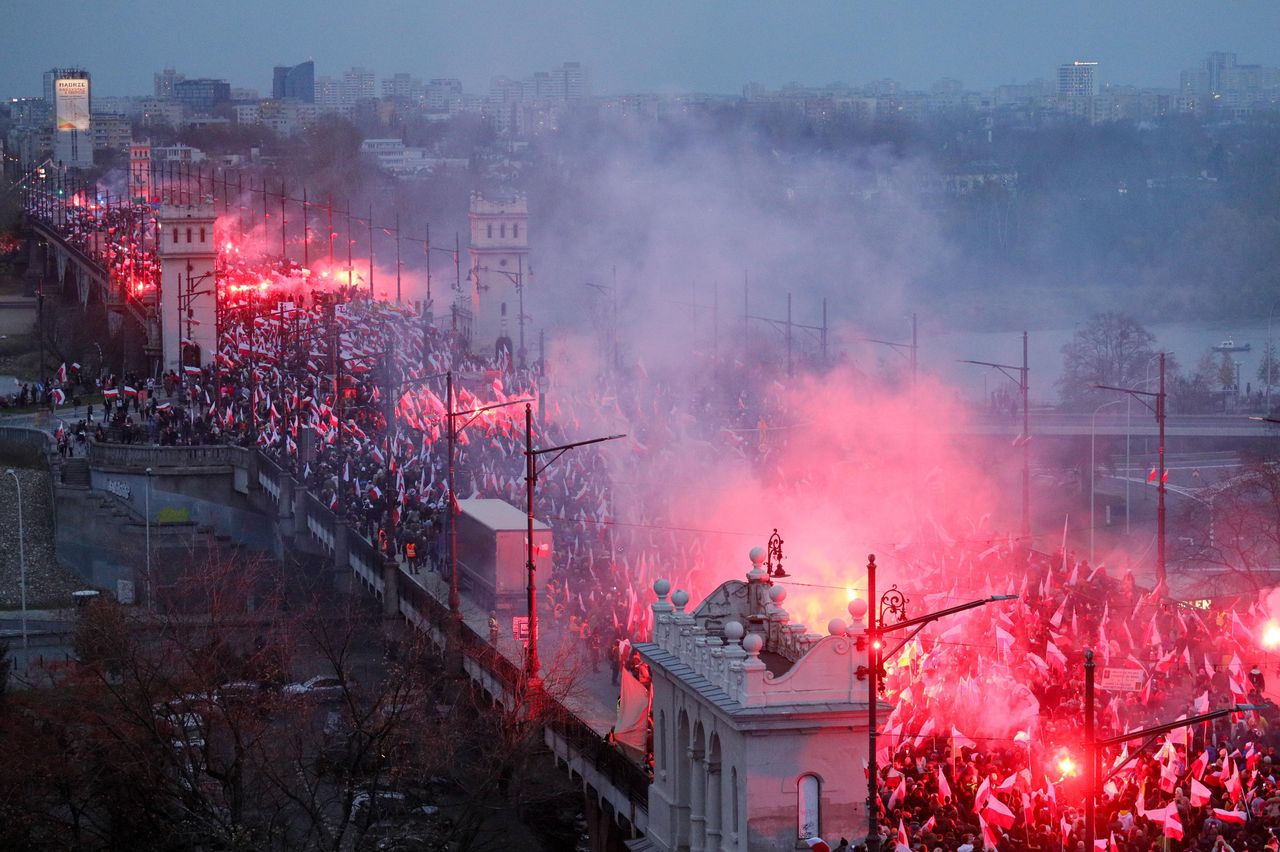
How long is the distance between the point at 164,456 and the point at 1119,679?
31.1m

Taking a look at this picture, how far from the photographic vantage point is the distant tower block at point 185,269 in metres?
72.7

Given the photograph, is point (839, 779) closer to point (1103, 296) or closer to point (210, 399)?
point (210, 399)

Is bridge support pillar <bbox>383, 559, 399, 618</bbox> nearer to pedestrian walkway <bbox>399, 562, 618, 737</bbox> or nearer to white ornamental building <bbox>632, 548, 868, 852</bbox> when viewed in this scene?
pedestrian walkway <bbox>399, 562, 618, 737</bbox>

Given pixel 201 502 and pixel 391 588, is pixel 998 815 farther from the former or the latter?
pixel 201 502

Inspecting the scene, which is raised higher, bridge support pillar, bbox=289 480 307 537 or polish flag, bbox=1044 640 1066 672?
polish flag, bbox=1044 640 1066 672

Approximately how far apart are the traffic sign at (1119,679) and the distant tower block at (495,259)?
5012 cm

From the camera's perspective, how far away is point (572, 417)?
52.1m

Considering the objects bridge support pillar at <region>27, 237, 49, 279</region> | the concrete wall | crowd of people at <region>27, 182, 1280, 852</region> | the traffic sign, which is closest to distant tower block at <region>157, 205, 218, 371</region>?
crowd of people at <region>27, 182, 1280, 852</region>

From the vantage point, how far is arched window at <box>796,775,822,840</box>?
22359mm

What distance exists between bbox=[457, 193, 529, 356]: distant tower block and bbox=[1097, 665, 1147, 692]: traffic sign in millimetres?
Result: 50120

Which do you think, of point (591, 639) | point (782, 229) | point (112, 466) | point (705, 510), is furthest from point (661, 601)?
point (782, 229)

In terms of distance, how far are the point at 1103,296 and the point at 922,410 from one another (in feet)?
152

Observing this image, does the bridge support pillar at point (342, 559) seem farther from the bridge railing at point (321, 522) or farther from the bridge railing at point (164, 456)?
the bridge railing at point (164, 456)

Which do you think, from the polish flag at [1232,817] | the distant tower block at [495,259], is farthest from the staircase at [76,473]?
the polish flag at [1232,817]
